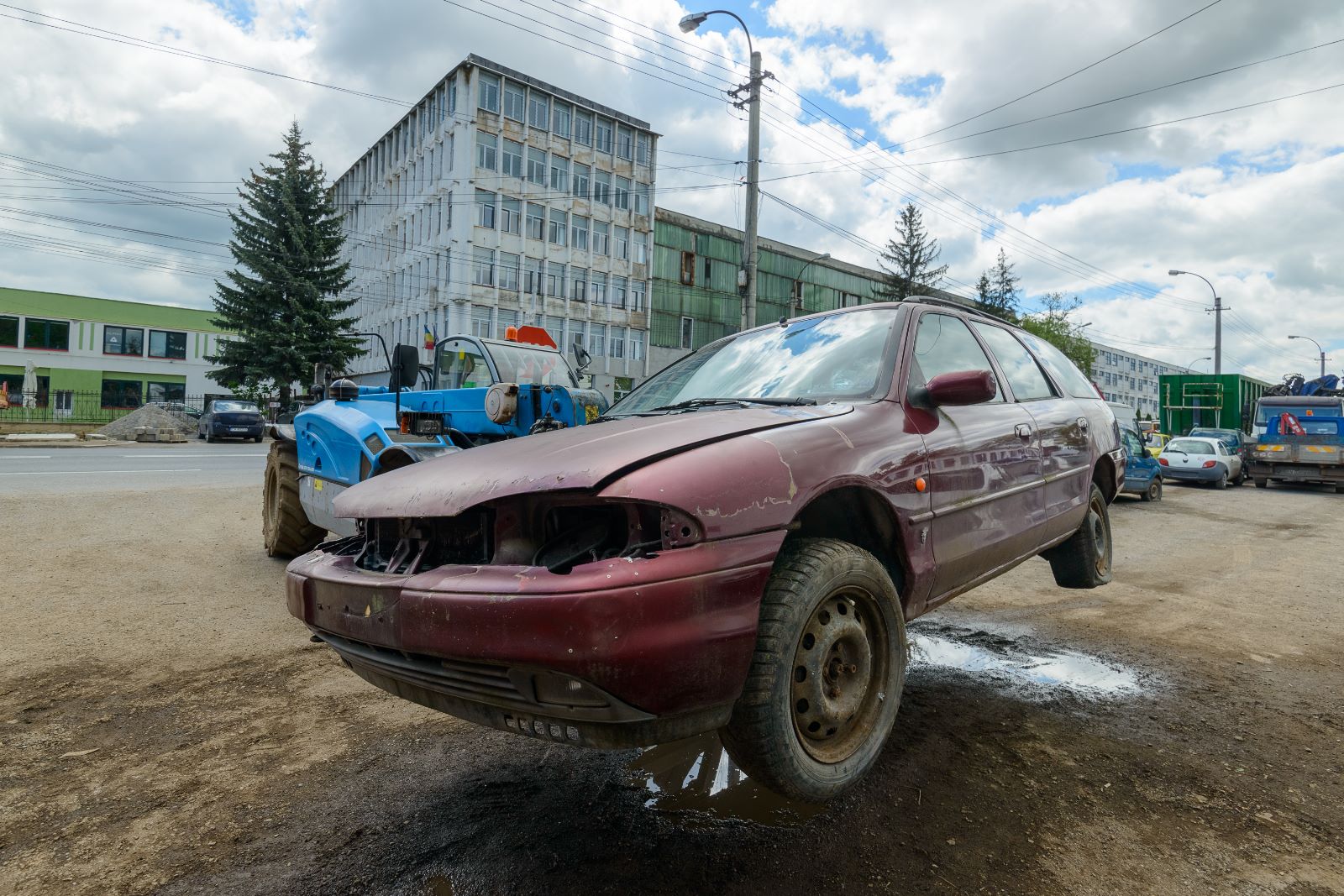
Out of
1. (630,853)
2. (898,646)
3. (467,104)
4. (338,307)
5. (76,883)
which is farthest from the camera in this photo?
(467,104)

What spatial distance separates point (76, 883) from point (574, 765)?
56.7 inches

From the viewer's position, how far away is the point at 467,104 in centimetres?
3797

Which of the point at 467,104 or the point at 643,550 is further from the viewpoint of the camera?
the point at 467,104

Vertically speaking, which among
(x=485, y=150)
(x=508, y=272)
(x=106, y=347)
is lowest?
(x=106, y=347)

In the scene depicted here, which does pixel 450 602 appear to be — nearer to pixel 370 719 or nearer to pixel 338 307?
pixel 370 719

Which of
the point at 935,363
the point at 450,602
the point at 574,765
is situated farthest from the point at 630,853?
the point at 935,363

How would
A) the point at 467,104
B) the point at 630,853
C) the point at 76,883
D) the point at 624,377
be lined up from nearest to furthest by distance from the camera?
the point at 76,883 → the point at 630,853 → the point at 467,104 → the point at 624,377

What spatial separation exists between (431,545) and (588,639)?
0.73 m

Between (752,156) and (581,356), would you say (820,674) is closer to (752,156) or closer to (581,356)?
(581,356)

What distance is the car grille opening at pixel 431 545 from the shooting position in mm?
2102

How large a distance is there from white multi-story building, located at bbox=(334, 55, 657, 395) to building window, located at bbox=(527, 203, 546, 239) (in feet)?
0.17

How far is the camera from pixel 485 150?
1511 inches

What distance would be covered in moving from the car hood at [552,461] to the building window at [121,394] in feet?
181

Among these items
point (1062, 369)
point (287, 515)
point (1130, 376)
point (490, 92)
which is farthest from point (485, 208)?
point (1130, 376)
